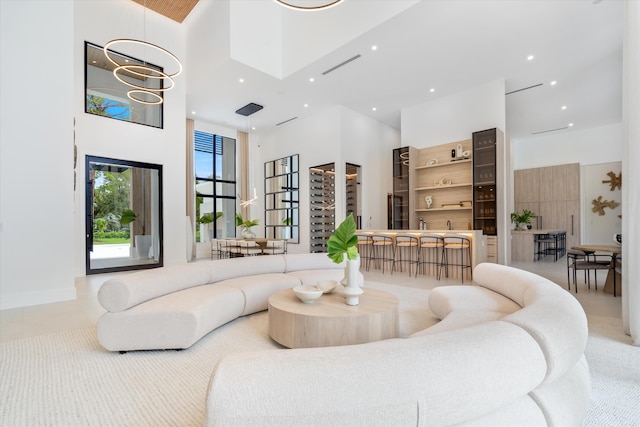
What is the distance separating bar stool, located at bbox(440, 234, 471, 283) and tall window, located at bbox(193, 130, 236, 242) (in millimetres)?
7385

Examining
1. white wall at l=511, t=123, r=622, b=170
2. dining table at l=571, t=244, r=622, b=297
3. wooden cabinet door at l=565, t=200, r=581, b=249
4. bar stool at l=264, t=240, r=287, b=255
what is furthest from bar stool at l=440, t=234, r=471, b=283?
white wall at l=511, t=123, r=622, b=170

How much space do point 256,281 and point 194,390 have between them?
1.71m

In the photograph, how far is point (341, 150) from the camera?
29.1 ft

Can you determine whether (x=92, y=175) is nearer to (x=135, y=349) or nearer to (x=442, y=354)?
(x=135, y=349)

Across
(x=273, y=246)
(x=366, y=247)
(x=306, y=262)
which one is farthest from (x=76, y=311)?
(x=366, y=247)

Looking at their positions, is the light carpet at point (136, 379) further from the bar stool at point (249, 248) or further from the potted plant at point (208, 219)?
the potted plant at point (208, 219)

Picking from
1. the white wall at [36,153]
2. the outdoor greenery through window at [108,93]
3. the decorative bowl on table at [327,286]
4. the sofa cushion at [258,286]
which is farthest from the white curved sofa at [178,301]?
the outdoor greenery through window at [108,93]

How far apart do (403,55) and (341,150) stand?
3.16 metres

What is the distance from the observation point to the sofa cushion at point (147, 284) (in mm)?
2602

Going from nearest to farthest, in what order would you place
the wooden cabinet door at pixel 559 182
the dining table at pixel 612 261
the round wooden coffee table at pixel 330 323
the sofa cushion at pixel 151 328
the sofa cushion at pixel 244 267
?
1. the round wooden coffee table at pixel 330 323
2. the sofa cushion at pixel 151 328
3. the sofa cushion at pixel 244 267
4. the dining table at pixel 612 261
5. the wooden cabinet door at pixel 559 182

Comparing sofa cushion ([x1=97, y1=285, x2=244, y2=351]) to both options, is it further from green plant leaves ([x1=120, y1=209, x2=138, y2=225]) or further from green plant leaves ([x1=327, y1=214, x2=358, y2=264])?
green plant leaves ([x1=120, y1=209, x2=138, y2=225])

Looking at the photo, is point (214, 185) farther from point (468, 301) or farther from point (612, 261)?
point (612, 261)

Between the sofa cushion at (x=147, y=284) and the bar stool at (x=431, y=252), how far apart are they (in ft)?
14.7

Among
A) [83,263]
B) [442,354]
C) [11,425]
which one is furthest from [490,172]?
[83,263]
